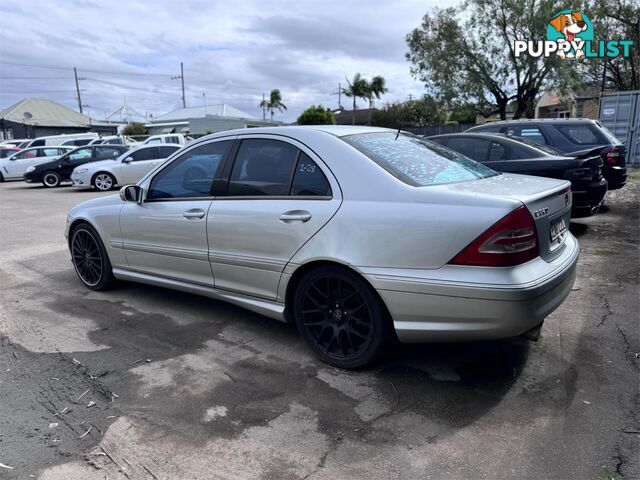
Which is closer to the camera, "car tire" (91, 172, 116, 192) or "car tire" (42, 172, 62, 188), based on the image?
"car tire" (91, 172, 116, 192)

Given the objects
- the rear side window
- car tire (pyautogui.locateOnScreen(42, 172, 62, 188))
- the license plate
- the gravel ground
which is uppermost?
the rear side window

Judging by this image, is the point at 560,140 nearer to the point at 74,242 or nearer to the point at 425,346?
the point at 425,346

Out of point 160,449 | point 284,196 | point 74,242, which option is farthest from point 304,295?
point 74,242

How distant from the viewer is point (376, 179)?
3105 mm

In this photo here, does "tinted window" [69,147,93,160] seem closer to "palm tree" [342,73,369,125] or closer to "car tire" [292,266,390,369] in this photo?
"car tire" [292,266,390,369]

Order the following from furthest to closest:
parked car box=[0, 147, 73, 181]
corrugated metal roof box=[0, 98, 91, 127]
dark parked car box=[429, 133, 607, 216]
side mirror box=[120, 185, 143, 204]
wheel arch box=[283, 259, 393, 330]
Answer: corrugated metal roof box=[0, 98, 91, 127]
parked car box=[0, 147, 73, 181]
dark parked car box=[429, 133, 607, 216]
side mirror box=[120, 185, 143, 204]
wheel arch box=[283, 259, 393, 330]

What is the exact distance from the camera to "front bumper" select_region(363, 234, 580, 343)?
2697 mm

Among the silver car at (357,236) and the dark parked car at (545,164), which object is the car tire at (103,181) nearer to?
the dark parked car at (545,164)

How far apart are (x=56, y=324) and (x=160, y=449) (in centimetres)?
233

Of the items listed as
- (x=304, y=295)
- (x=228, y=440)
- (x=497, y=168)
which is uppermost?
(x=497, y=168)

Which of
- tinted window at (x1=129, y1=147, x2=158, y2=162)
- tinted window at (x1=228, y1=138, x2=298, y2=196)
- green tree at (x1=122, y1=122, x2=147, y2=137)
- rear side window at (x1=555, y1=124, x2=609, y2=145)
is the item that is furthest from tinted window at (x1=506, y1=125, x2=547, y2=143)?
green tree at (x1=122, y1=122, x2=147, y2=137)

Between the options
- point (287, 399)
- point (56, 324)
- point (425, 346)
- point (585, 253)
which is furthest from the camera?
point (585, 253)

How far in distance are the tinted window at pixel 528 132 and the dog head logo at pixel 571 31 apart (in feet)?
63.9

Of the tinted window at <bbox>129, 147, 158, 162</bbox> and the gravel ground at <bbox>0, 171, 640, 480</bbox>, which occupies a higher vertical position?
the tinted window at <bbox>129, 147, 158, 162</bbox>
